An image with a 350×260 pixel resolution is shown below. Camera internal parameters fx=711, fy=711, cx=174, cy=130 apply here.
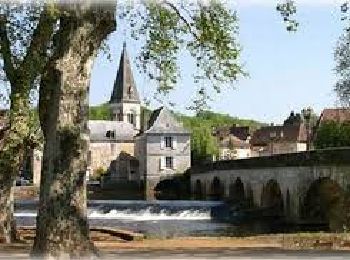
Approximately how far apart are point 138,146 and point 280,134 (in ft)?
94.3

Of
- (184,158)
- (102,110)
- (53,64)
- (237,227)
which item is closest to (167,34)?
(53,64)

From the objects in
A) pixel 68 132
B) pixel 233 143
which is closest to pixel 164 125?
pixel 233 143

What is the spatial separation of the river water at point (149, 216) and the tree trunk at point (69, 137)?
74.2 ft

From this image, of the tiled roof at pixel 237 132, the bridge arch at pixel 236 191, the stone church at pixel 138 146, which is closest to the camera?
the bridge arch at pixel 236 191

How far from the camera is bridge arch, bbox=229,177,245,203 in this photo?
49.0 metres

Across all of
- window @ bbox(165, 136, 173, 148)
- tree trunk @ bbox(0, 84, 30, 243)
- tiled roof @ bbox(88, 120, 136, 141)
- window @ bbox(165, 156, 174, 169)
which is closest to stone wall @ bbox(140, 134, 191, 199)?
window @ bbox(165, 156, 174, 169)

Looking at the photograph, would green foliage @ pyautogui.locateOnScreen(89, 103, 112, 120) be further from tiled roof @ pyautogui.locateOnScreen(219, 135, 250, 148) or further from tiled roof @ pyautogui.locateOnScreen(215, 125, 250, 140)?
tiled roof @ pyautogui.locateOnScreen(219, 135, 250, 148)

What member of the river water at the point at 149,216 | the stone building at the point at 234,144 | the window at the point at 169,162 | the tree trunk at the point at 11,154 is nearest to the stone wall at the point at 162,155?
the window at the point at 169,162

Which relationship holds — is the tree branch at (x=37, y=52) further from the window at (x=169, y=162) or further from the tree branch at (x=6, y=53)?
the window at (x=169, y=162)

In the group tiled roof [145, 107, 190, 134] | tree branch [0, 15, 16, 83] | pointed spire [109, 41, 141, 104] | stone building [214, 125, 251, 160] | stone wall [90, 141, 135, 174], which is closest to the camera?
tree branch [0, 15, 16, 83]

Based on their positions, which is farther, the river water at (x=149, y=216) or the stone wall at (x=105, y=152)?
the stone wall at (x=105, y=152)

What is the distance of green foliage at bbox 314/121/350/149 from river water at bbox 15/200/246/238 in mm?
18921

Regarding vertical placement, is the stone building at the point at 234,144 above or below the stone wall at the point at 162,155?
above

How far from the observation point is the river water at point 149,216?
33447 mm
